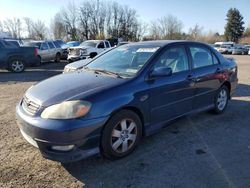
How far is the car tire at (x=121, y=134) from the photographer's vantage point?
3.46 m

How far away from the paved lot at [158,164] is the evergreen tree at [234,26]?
250ft

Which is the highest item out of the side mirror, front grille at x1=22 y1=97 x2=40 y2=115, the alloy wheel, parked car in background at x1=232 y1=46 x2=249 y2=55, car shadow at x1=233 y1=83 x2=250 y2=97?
the side mirror

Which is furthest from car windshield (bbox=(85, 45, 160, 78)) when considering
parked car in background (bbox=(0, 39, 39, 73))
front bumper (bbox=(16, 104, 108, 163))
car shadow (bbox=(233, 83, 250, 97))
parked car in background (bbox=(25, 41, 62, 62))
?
parked car in background (bbox=(25, 41, 62, 62))

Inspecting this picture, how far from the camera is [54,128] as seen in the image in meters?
3.10

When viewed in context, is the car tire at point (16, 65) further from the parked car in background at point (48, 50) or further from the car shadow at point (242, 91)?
the car shadow at point (242, 91)

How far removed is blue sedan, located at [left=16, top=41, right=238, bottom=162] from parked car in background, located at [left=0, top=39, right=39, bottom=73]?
10.3 m

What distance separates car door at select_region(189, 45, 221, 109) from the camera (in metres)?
4.92

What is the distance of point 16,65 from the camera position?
46.2 ft

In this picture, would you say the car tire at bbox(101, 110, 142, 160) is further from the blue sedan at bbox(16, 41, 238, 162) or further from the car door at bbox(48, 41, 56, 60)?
the car door at bbox(48, 41, 56, 60)

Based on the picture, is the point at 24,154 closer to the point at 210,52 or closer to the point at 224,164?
the point at 224,164

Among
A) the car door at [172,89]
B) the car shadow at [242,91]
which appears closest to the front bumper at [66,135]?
the car door at [172,89]

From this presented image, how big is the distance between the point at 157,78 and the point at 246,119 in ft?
8.55

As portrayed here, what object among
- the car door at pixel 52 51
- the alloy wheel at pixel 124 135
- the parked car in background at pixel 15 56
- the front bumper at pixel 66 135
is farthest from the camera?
the car door at pixel 52 51

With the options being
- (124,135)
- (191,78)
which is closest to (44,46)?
(191,78)
